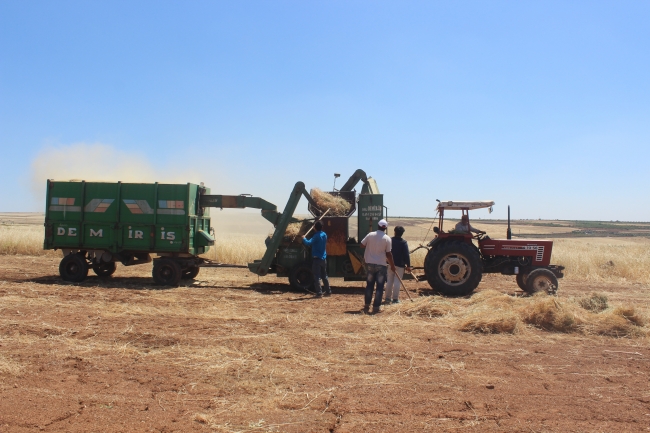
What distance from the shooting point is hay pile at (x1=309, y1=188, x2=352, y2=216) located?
564 inches

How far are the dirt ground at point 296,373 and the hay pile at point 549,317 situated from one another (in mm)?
279

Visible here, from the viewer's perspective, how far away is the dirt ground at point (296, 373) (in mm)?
4902

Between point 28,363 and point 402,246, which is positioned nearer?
point 28,363

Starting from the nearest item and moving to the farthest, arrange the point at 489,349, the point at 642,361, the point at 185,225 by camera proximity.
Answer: the point at 642,361 → the point at 489,349 → the point at 185,225

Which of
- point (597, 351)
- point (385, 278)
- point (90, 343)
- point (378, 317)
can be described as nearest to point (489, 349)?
point (597, 351)

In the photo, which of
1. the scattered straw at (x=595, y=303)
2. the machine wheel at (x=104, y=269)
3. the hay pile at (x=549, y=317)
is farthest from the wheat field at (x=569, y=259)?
the hay pile at (x=549, y=317)

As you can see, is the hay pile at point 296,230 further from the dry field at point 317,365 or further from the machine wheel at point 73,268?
the machine wheel at point 73,268

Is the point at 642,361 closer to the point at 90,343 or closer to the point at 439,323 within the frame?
the point at 439,323

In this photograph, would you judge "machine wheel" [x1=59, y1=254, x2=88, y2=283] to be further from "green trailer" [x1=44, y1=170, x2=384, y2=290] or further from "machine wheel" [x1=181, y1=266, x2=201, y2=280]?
"machine wheel" [x1=181, y1=266, x2=201, y2=280]

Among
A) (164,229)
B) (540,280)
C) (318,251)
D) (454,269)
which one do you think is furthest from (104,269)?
(540,280)

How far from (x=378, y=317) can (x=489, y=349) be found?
2.57 m

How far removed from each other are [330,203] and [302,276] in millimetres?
2098

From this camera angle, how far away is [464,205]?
1336 centimetres

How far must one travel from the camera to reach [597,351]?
7555 millimetres
